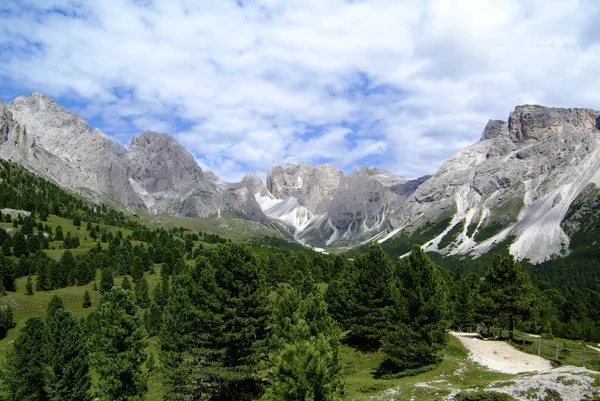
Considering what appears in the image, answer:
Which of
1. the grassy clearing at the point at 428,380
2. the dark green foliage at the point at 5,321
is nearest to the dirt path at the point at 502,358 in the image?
the grassy clearing at the point at 428,380


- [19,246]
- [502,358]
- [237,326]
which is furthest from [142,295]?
[502,358]

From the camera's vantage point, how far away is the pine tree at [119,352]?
33250mm

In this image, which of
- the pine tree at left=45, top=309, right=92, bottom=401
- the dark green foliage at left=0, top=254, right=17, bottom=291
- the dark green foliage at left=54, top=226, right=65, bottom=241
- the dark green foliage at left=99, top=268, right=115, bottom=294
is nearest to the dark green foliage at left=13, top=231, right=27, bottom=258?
the dark green foliage at left=54, top=226, right=65, bottom=241

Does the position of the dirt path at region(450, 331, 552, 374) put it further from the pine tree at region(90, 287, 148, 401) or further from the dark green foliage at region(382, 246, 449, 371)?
the pine tree at region(90, 287, 148, 401)

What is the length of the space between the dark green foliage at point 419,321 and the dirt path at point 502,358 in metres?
6.34

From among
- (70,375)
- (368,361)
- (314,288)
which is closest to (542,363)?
(368,361)

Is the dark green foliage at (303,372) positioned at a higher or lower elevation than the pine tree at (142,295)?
higher

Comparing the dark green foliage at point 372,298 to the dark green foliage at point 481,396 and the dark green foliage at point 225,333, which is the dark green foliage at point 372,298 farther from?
the dark green foliage at point 481,396

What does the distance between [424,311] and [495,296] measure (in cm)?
1981

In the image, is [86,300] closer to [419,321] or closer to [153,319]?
[153,319]

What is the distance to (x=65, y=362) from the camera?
1796 inches

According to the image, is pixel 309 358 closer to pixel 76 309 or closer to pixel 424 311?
pixel 424 311

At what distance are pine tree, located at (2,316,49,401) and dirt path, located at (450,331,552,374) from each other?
49.2m

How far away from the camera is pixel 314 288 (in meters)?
44.5
